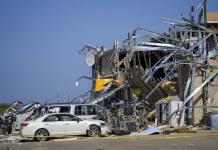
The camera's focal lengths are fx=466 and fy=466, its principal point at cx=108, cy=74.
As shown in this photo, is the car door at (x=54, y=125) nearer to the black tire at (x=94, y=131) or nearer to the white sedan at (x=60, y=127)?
the white sedan at (x=60, y=127)

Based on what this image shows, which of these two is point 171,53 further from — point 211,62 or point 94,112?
point 94,112

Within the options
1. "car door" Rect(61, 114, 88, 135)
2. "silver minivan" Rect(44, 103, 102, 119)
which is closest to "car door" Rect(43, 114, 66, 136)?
"car door" Rect(61, 114, 88, 135)

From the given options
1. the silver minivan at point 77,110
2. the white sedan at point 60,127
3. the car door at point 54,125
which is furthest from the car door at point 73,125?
the silver minivan at point 77,110

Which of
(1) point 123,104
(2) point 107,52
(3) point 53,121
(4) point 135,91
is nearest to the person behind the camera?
(3) point 53,121

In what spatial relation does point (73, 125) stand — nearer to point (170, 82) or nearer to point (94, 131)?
point (94, 131)

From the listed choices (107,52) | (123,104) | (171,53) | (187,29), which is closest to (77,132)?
(123,104)

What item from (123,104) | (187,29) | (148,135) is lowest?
(148,135)

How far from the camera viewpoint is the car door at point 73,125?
920 inches

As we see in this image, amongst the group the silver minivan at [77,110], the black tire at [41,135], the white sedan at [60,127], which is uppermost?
the silver minivan at [77,110]

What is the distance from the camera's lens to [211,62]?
96.5 feet

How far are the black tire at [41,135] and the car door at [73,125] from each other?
3.48 ft

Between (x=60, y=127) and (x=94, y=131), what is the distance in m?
1.84

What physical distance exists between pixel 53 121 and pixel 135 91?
12.3 m

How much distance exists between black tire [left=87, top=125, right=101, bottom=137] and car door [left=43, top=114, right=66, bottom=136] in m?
1.41
